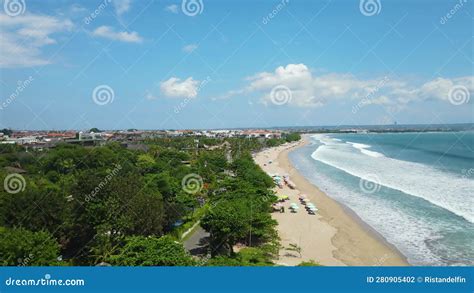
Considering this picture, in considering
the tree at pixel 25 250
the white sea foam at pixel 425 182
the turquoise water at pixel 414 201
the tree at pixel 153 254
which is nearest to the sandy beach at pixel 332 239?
the turquoise water at pixel 414 201

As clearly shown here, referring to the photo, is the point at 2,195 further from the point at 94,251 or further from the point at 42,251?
the point at 42,251

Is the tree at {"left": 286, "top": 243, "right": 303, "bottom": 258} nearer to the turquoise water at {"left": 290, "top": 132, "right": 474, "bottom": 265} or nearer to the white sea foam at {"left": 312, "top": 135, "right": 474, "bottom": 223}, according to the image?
the turquoise water at {"left": 290, "top": 132, "right": 474, "bottom": 265}

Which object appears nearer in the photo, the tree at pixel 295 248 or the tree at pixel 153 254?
the tree at pixel 153 254

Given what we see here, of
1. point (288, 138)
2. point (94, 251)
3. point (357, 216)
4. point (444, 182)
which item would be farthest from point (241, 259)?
point (288, 138)

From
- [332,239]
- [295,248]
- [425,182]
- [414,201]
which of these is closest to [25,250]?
[295,248]

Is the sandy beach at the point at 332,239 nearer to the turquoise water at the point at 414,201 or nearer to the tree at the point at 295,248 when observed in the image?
the tree at the point at 295,248

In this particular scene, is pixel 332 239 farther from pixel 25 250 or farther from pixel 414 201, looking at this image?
pixel 25 250

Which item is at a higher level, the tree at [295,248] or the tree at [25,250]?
the tree at [25,250]
